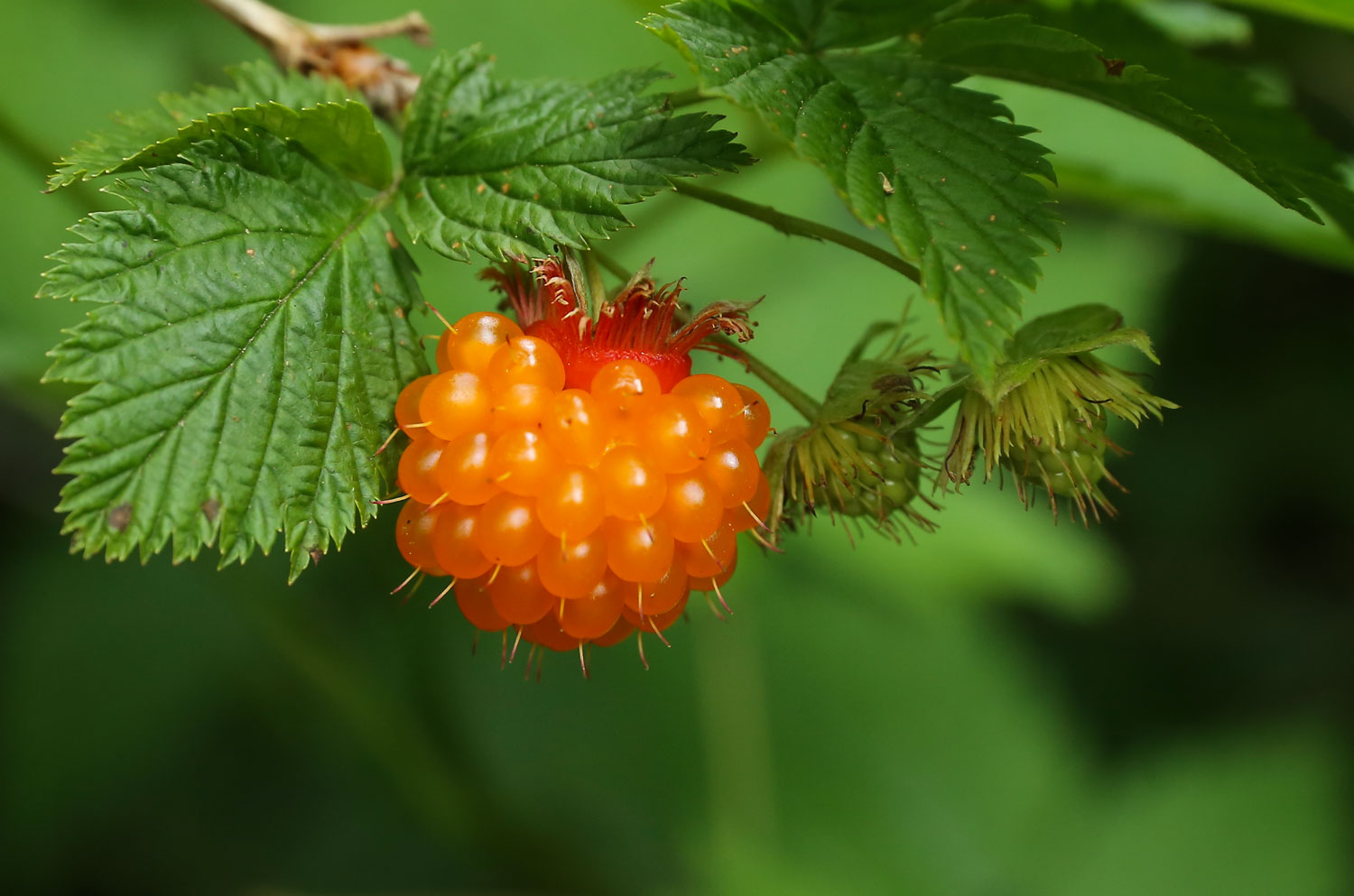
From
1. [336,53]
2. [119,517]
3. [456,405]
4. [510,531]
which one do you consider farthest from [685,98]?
[119,517]

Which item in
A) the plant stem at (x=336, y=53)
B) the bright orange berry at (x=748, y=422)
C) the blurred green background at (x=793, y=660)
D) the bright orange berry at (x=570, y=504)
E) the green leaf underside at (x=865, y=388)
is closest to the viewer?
the bright orange berry at (x=570, y=504)

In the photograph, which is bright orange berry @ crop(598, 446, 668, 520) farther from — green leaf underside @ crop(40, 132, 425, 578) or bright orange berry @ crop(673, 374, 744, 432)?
green leaf underside @ crop(40, 132, 425, 578)

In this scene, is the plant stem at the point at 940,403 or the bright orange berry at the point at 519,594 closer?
the bright orange berry at the point at 519,594

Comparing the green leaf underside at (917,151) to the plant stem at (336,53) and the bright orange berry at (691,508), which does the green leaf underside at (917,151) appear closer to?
the bright orange berry at (691,508)

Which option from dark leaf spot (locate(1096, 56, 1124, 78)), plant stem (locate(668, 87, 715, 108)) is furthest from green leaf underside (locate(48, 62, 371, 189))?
dark leaf spot (locate(1096, 56, 1124, 78))

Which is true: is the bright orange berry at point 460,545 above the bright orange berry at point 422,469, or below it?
below

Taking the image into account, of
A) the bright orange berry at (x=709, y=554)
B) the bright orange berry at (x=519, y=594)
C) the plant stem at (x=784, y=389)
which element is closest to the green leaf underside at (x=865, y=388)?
the plant stem at (x=784, y=389)
